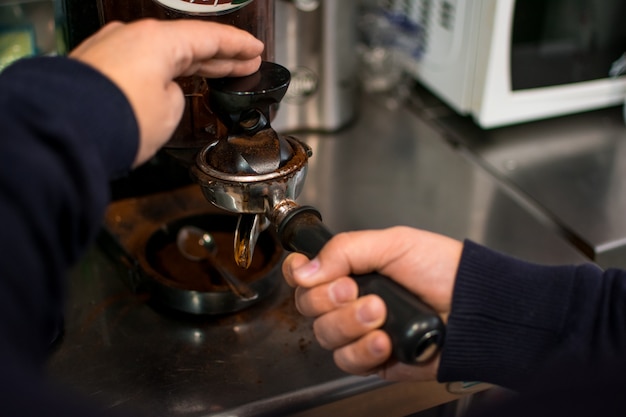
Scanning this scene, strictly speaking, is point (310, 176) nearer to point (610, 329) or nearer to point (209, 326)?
point (209, 326)

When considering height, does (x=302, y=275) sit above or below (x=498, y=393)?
above

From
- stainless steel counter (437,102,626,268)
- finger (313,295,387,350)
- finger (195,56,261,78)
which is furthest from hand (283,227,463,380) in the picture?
stainless steel counter (437,102,626,268)

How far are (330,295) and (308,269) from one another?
0.02 metres

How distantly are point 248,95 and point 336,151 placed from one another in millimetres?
522

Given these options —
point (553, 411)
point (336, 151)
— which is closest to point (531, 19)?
point (336, 151)

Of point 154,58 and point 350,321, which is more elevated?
point 154,58

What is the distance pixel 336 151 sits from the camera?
3.31ft

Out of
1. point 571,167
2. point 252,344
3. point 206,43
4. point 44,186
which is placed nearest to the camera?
point 44,186

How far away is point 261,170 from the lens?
0.51m

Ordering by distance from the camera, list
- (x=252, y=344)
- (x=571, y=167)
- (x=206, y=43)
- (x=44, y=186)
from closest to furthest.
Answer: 1. (x=44, y=186)
2. (x=206, y=43)
3. (x=252, y=344)
4. (x=571, y=167)

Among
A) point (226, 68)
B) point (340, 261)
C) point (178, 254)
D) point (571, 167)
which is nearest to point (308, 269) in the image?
point (340, 261)

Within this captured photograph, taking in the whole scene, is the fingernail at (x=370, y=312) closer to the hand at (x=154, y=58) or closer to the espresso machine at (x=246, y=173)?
the espresso machine at (x=246, y=173)

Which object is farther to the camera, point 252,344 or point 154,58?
point 252,344

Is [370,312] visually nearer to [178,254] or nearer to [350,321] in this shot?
[350,321]
